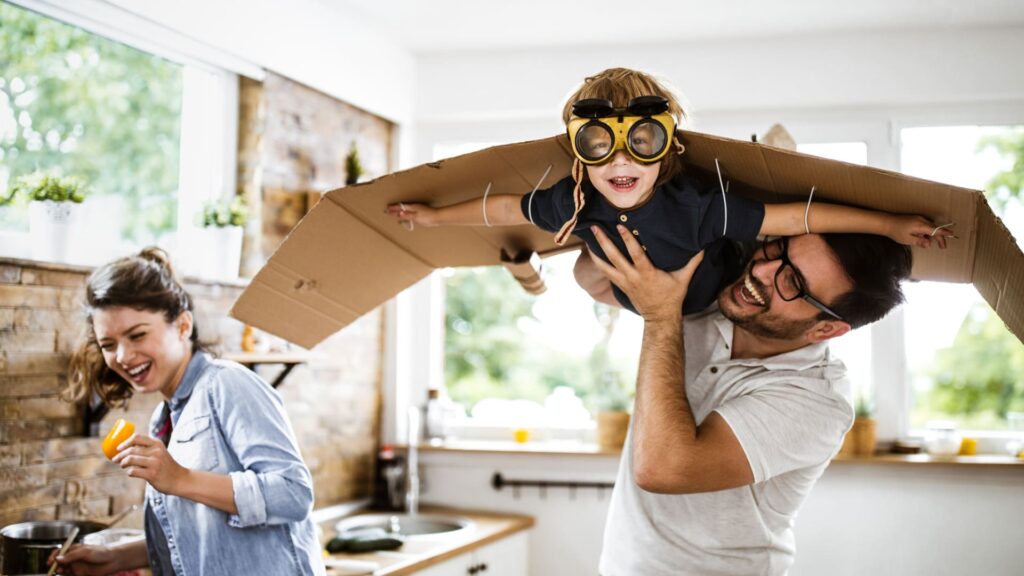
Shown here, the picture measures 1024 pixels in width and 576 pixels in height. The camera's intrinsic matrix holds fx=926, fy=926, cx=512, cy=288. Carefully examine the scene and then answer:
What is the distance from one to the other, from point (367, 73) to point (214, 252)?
3.77ft

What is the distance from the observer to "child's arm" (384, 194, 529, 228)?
5.57 ft

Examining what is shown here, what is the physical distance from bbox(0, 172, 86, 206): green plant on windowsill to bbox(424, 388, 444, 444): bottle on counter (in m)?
1.89

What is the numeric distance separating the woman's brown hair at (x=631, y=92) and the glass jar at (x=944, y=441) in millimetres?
2459

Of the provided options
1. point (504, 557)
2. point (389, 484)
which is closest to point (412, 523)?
point (389, 484)

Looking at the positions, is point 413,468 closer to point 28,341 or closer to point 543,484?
point 543,484

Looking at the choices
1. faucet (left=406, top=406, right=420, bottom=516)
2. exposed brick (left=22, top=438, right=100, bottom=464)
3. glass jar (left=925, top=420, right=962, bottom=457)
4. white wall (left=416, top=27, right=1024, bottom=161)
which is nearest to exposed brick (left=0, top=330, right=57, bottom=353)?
exposed brick (left=22, top=438, right=100, bottom=464)

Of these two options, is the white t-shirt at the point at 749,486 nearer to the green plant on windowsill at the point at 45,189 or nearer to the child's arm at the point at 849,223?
the child's arm at the point at 849,223

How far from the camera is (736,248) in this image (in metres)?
1.79

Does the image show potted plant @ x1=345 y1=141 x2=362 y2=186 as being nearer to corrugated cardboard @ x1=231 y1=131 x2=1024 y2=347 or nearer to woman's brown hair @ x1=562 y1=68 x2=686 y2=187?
corrugated cardboard @ x1=231 y1=131 x2=1024 y2=347

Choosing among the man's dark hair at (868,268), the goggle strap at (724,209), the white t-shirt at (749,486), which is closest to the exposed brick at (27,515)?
the white t-shirt at (749,486)

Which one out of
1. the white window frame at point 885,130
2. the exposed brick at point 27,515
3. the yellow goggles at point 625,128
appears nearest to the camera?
the yellow goggles at point 625,128

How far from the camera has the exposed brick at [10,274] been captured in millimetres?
2164

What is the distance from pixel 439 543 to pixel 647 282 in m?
1.66

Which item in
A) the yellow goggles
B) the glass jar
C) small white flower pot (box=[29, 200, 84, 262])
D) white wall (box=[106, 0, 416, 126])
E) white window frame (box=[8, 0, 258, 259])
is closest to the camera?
the yellow goggles
